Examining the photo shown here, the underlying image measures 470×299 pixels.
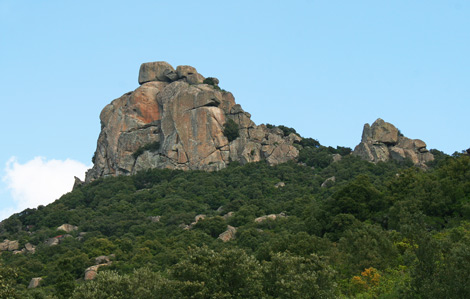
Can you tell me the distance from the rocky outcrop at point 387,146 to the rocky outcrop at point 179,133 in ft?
40.2

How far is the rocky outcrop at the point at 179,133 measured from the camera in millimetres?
112750

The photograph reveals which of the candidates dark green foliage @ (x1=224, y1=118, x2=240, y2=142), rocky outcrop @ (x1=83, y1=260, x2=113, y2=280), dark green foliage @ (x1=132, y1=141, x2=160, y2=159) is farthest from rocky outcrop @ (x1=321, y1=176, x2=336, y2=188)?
rocky outcrop @ (x1=83, y1=260, x2=113, y2=280)

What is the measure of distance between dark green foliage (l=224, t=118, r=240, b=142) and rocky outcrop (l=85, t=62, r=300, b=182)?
51 centimetres

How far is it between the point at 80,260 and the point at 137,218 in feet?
70.0

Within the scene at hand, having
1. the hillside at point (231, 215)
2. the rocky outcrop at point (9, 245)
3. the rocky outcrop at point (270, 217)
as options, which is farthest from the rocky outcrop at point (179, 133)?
the rocky outcrop at point (9, 245)

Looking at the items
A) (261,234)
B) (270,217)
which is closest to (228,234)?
(270,217)

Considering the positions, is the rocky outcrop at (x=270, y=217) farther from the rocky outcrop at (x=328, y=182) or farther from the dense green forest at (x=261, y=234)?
the rocky outcrop at (x=328, y=182)

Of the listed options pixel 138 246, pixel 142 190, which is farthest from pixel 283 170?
pixel 138 246

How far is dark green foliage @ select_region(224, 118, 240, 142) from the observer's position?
11406 cm

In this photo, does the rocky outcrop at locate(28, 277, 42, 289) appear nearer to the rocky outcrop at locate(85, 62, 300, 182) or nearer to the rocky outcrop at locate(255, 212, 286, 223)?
the rocky outcrop at locate(255, 212, 286, 223)

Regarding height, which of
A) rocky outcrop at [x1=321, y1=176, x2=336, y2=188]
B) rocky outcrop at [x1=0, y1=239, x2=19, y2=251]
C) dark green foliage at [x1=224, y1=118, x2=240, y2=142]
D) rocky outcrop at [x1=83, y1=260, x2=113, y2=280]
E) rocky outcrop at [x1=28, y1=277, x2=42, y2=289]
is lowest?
rocky outcrop at [x1=28, y1=277, x2=42, y2=289]

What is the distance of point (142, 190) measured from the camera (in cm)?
10825

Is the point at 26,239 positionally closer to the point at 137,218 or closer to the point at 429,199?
the point at 137,218

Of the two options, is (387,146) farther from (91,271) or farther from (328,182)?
(91,271)
